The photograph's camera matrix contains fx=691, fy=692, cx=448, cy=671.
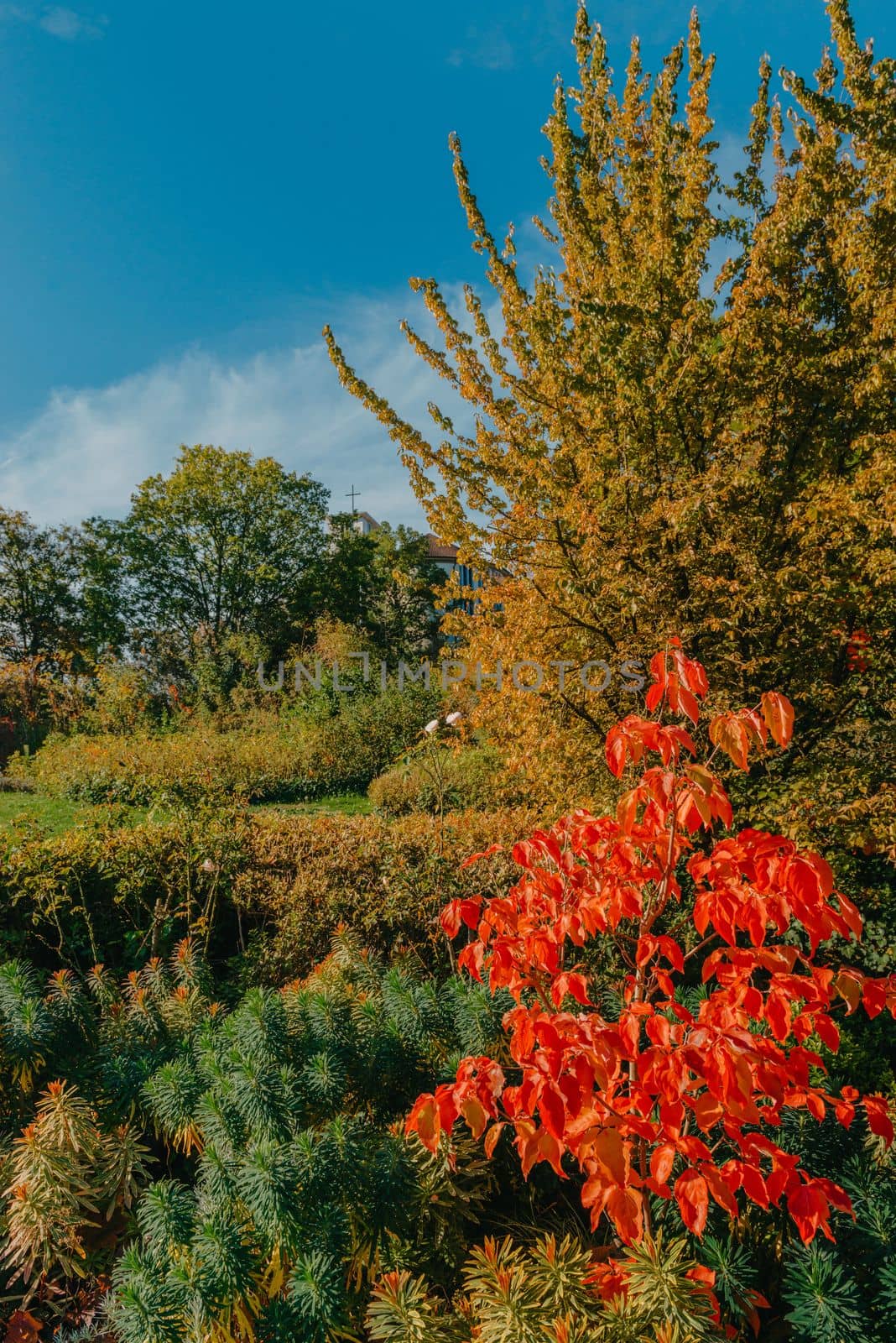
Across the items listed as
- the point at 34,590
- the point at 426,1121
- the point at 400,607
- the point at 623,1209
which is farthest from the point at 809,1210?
the point at 34,590

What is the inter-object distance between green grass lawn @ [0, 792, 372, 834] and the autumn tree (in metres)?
3.91

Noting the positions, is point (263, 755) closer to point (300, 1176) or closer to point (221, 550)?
point (300, 1176)

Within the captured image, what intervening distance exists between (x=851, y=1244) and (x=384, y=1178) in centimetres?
110

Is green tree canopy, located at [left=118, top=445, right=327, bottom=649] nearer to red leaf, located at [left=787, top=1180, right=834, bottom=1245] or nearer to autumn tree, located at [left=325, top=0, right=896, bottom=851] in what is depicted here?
autumn tree, located at [left=325, top=0, right=896, bottom=851]

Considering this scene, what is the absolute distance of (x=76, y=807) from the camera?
803cm

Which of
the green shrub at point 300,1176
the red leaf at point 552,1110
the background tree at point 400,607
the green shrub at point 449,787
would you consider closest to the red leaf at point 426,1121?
the red leaf at point 552,1110

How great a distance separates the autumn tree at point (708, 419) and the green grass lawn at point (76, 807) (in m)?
3.91

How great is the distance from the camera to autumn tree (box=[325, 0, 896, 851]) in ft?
11.3

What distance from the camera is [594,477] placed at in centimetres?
360

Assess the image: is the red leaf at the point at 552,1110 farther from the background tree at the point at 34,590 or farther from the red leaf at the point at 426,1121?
the background tree at the point at 34,590

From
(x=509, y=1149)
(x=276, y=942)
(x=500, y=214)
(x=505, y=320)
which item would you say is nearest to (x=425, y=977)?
(x=276, y=942)

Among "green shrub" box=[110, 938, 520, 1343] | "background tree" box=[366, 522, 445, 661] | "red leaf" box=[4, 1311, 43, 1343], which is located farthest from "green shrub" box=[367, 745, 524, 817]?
"background tree" box=[366, 522, 445, 661]

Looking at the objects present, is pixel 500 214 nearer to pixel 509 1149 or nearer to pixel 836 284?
pixel 836 284

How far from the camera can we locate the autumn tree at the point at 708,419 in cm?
344
